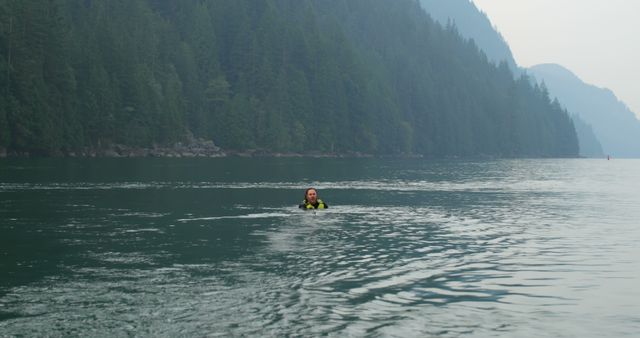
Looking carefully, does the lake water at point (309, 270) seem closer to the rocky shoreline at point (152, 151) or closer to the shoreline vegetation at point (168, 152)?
the shoreline vegetation at point (168, 152)

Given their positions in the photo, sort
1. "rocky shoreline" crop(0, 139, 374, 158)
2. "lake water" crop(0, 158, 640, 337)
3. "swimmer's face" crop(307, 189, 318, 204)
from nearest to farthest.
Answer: "lake water" crop(0, 158, 640, 337)
"swimmer's face" crop(307, 189, 318, 204)
"rocky shoreline" crop(0, 139, 374, 158)

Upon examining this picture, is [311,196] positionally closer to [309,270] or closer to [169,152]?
[309,270]

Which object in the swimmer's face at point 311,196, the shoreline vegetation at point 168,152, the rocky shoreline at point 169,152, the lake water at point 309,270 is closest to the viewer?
the lake water at point 309,270

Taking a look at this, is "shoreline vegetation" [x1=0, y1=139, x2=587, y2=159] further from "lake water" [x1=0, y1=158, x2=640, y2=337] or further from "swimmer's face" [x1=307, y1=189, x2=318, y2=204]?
"swimmer's face" [x1=307, y1=189, x2=318, y2=204]

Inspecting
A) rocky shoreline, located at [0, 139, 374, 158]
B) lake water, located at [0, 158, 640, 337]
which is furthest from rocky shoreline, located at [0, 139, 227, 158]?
lake water, located at [0, 158, 640, 337]

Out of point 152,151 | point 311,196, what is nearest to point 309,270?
point 311,196

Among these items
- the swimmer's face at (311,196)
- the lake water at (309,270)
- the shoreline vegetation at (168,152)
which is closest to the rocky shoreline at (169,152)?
the shoreline vegetation at (168,152)

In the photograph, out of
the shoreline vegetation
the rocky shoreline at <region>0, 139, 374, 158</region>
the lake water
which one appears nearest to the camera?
the lake water

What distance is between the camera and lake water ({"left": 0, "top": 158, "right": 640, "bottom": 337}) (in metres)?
16.0

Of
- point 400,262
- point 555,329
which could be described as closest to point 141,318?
point 555,329

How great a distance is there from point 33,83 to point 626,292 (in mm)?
106602

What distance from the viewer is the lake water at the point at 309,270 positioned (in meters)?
16.0

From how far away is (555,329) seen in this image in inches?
627

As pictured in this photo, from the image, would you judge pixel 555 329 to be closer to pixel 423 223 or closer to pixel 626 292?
pixel 626 292
